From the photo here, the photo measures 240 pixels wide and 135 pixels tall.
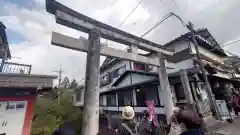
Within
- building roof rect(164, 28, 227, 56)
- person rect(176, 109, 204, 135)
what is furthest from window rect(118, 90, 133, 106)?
person rect(176, 109, 204, 135)

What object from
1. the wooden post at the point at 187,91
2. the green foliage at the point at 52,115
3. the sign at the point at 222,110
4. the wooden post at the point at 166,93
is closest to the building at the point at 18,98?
the green foliage at the point at 52,115

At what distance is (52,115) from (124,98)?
26.0ft

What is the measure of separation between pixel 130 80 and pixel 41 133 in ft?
30.1

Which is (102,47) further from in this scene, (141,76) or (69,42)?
(141,76)

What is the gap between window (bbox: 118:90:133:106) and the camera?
14.2 m

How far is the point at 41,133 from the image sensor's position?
8.48 m

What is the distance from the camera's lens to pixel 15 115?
5.67m

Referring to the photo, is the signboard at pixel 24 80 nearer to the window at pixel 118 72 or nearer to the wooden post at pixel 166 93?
the wooden post at pixel 166 93

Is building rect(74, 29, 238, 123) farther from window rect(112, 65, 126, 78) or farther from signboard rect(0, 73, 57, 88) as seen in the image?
signboard rect(0, 73, 57, 88)

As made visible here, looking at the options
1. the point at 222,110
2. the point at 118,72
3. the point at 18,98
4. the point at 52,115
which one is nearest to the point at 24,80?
the point at 18,98

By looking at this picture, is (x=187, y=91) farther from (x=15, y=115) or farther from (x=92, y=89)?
(x=15, y=115)

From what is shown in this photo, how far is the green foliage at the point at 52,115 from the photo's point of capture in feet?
30.0

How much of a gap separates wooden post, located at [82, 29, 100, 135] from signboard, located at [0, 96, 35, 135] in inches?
152

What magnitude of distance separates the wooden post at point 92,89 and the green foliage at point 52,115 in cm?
46
